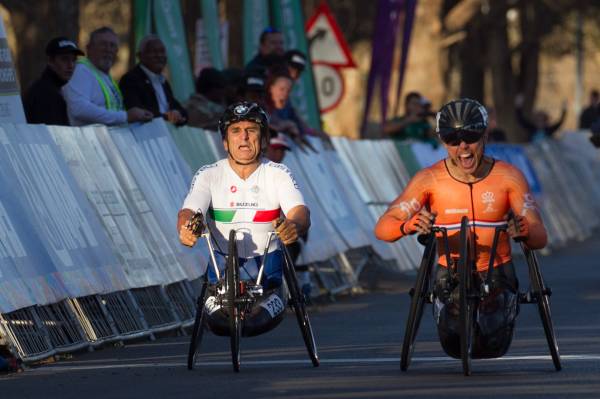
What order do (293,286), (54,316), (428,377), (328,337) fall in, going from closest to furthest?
(428,377) < (293,286) < (54,316) < (328,337)

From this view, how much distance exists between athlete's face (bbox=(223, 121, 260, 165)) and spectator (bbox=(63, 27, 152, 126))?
136 inches

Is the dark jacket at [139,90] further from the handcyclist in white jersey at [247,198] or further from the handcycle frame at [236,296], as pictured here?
the handcycle frame at [236,296]

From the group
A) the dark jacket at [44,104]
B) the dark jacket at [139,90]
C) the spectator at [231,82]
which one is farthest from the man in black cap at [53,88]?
the spectator at [231,82]

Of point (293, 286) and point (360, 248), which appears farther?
point (360, 248)

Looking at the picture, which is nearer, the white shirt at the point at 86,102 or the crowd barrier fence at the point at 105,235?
the crowd barrier fence at the point at 105,235

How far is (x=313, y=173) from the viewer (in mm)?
19453

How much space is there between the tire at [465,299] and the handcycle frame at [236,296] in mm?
1184

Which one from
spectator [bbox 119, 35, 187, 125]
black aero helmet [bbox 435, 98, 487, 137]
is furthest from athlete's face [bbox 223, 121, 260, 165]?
spectator [bbox 119, 35, 187, 125]

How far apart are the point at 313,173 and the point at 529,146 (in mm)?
12632

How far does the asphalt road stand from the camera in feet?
33.6

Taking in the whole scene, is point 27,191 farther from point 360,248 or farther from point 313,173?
point 360,248

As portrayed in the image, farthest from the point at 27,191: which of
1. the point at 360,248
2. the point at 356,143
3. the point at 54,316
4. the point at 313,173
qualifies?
the point at 356,143

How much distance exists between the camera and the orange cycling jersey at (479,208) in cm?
1132

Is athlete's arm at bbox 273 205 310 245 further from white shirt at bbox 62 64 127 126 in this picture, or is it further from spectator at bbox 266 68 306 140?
spectator at bbox 266 68 306 140
